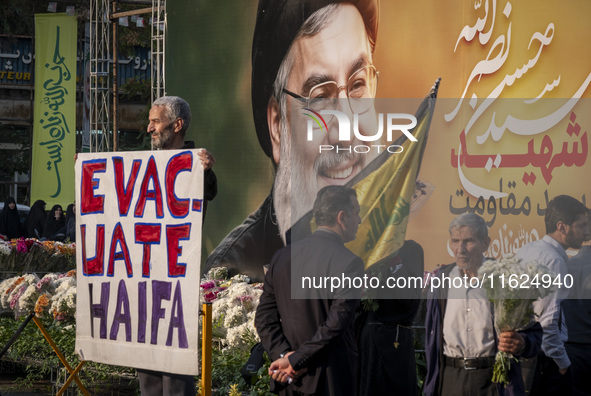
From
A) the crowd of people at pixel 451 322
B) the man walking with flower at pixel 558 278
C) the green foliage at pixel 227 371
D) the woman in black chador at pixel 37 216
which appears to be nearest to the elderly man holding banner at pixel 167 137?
the crowd of people at pixel 451 322

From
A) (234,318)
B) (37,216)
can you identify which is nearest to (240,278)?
(234,318)

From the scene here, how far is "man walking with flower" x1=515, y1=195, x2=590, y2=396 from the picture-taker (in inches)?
215

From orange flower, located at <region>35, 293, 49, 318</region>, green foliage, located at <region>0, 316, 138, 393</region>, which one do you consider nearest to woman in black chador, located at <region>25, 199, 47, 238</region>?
green foliage, located at <region>0, 316, 138, 393</region>

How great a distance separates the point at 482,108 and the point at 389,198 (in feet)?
6.34

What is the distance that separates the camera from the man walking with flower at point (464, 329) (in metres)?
4.99

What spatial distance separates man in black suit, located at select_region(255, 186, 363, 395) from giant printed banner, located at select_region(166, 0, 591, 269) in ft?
4.54

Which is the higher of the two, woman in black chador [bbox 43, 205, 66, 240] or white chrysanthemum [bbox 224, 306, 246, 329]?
white chrysanthemum [bbox 224, 306, 246, 329]

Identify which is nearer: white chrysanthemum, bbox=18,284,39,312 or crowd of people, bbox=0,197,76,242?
white chrysanthemum, bbox=18,284,39,312

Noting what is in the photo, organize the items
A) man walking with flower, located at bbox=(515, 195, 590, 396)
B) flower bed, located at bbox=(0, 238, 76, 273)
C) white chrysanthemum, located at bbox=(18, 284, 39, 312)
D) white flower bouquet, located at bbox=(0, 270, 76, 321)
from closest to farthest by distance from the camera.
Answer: man walking with flower, located at bbox=(515, 195, 590, 396) → white flower bouquet, located at bbox=(0, 270, 76, 321) → white chrysanthemum, located at bbox=(18, 284, 39, 312) → flower bed, located at bbox=(0, 238, 76, 273)

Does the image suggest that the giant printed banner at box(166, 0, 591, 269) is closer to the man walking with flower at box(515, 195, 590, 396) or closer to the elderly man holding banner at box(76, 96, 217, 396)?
the man walking with flower at box(515, 195, 590, 396)

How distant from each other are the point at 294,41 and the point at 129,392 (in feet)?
16.2

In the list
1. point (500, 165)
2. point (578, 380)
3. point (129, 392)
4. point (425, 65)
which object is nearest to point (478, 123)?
point (500, 165)

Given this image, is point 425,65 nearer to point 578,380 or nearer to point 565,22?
point 565,22

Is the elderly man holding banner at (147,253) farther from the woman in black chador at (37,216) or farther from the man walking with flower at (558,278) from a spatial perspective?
the woman in black chador at (37,216)
